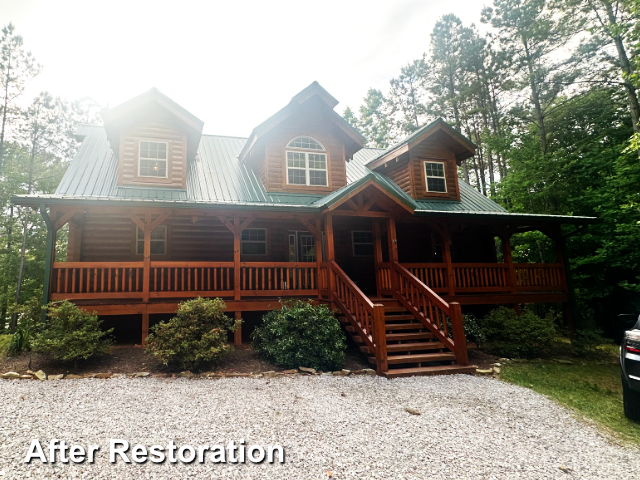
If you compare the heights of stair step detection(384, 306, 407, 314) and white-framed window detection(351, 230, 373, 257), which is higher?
white-framed window detection(351, 230, 373, 257)

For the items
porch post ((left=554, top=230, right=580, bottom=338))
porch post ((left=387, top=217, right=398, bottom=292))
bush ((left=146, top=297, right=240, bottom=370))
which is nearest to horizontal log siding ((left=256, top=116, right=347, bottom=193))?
porch post ((left=387, top=217, right=398, bottom=292))

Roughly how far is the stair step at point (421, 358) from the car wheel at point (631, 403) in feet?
10.0

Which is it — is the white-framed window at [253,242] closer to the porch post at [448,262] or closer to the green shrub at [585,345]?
the porch post at [448,262]

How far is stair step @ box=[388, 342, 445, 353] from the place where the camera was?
7.83 metres

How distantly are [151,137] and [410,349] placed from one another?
33.0 ft

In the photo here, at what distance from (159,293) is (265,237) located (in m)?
4.42

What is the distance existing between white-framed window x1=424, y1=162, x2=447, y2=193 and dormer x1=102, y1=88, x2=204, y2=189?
350 inches

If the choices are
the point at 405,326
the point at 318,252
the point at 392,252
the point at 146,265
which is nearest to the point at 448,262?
the point at 392,252

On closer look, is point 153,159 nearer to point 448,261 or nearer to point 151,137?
point 151,137

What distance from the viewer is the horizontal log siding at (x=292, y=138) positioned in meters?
12.4

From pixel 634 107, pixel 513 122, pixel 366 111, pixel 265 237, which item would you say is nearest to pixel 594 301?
pixel 634 107

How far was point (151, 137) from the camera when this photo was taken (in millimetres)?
11375

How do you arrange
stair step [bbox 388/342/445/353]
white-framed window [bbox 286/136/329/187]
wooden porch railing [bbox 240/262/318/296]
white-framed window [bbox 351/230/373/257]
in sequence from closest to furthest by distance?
stair step [bbox 388/342/445/353], wooden porch railing [bbox 240/262/318/296], white-framed window [bbox 286/136/329/187], white-framed window [bbox 351/230/373/257]

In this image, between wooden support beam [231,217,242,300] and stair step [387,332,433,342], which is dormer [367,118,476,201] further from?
wooden support beam [231,217,242,300]
